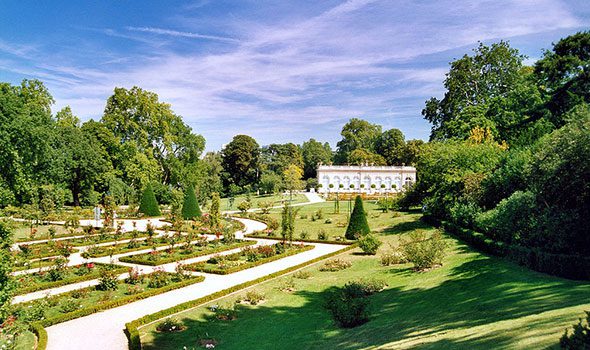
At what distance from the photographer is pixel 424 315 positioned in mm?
9641

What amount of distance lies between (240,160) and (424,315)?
5997 cm

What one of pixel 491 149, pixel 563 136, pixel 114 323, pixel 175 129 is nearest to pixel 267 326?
pixel 114 323

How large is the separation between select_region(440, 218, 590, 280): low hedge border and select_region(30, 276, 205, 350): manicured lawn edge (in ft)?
36.4

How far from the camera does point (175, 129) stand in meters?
45.9

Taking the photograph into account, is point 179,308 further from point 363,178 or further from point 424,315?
point 363,178

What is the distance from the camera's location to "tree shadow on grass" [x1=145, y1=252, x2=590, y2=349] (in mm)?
8011

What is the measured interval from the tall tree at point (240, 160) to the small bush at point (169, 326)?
191 feet

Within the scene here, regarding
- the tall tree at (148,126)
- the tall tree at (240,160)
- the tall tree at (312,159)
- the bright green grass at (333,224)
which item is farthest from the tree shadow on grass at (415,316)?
the tall tree at (312,159)

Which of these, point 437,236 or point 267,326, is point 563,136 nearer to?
point 437,236

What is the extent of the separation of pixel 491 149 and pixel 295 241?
515 inches

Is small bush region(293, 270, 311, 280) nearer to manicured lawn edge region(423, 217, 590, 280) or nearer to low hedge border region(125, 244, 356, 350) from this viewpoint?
low hedge border region(125, 244, 356, 350)

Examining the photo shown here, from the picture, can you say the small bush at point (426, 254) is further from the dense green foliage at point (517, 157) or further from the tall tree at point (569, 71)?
the tall tree at point (569, 71)

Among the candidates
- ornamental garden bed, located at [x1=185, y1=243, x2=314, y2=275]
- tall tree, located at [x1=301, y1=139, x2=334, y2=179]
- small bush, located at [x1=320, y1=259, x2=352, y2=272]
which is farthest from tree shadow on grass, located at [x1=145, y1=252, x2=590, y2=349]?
tall tree, located at [x1=301, y1=139, x2=334, y2=179]

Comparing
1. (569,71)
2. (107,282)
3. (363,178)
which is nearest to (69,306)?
(107,282)
